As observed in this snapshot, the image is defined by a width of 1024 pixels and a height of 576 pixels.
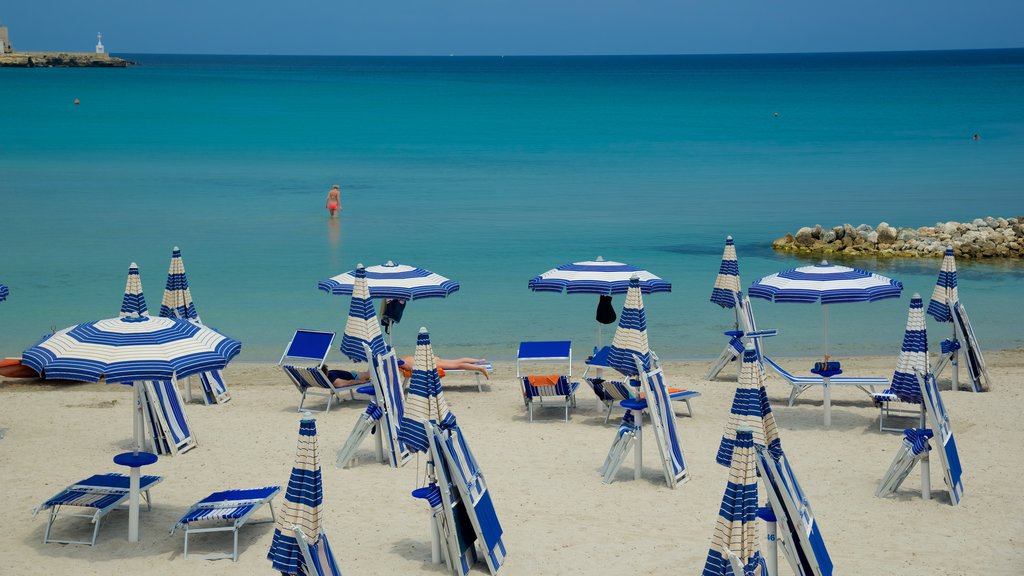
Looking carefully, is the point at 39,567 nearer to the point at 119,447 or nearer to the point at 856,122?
the point at 119,447

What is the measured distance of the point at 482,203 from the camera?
120 feet

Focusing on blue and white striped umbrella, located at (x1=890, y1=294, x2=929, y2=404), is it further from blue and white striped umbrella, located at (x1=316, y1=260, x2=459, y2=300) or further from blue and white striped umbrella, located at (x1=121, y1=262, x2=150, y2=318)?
blue and white striped umbrella, located at (x1=121, y1=262, x2=150, y2=318)

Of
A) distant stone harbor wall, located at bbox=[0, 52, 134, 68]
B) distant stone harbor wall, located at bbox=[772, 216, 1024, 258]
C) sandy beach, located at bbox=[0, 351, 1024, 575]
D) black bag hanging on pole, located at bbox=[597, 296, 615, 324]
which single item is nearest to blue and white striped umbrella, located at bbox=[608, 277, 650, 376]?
sandy beach, located at bbox=[0, 351, 1024, 575]

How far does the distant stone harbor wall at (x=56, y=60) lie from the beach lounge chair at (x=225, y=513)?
591 ft

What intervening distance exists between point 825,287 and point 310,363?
5.86 meters

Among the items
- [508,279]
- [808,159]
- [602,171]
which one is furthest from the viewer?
[808,159]

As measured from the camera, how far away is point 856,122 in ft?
241

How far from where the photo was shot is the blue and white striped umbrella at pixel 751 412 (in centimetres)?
728

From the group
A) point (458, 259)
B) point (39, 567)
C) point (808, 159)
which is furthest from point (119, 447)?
point (808, 159)

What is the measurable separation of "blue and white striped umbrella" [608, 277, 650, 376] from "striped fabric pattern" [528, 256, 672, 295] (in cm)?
242

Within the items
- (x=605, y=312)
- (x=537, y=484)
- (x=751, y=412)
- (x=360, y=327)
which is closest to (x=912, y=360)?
(x=537, y=484)

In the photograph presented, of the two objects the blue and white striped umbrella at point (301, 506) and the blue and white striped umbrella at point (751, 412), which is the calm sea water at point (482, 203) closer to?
the blue and white striped umbrella at point (751, 412)

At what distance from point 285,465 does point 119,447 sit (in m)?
1.93

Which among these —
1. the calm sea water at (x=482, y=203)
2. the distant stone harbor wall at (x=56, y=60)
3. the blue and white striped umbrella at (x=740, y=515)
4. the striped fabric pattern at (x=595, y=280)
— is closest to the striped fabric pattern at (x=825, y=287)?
the striped fabric pattern at (x=595, y=280)
